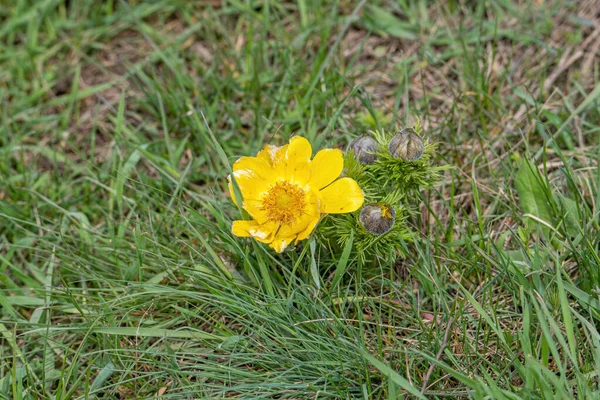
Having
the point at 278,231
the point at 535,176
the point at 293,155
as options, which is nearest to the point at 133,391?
the point at 278,231

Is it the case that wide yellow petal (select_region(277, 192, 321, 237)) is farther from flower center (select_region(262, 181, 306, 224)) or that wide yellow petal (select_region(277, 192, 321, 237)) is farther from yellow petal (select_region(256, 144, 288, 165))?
yellow petal (select_region(256, 144, 288, 165))

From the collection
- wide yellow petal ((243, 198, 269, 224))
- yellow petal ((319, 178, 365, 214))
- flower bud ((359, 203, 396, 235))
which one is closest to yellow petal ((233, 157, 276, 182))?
wide yellow petal ((243, 198, 269, 224))

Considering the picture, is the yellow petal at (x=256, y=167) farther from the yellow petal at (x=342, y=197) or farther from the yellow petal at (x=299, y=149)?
the yellow petal at (x=342, y=197)

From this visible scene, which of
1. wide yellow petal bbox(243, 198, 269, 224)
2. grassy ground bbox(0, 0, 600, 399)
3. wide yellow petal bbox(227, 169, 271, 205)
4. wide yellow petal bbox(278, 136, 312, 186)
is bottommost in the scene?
grassy ground bbox(0, 0, 600, 399)

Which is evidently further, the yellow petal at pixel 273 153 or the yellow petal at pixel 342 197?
the yellow petal at pixel 273 153

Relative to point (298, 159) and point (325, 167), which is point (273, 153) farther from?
point (325, 167)

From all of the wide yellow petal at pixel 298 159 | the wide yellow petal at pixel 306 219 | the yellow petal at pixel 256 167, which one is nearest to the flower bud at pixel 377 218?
the wide yellow petal at pixel 306 219

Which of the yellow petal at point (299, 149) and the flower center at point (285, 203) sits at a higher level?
the yellow petal at point (299, 149)
